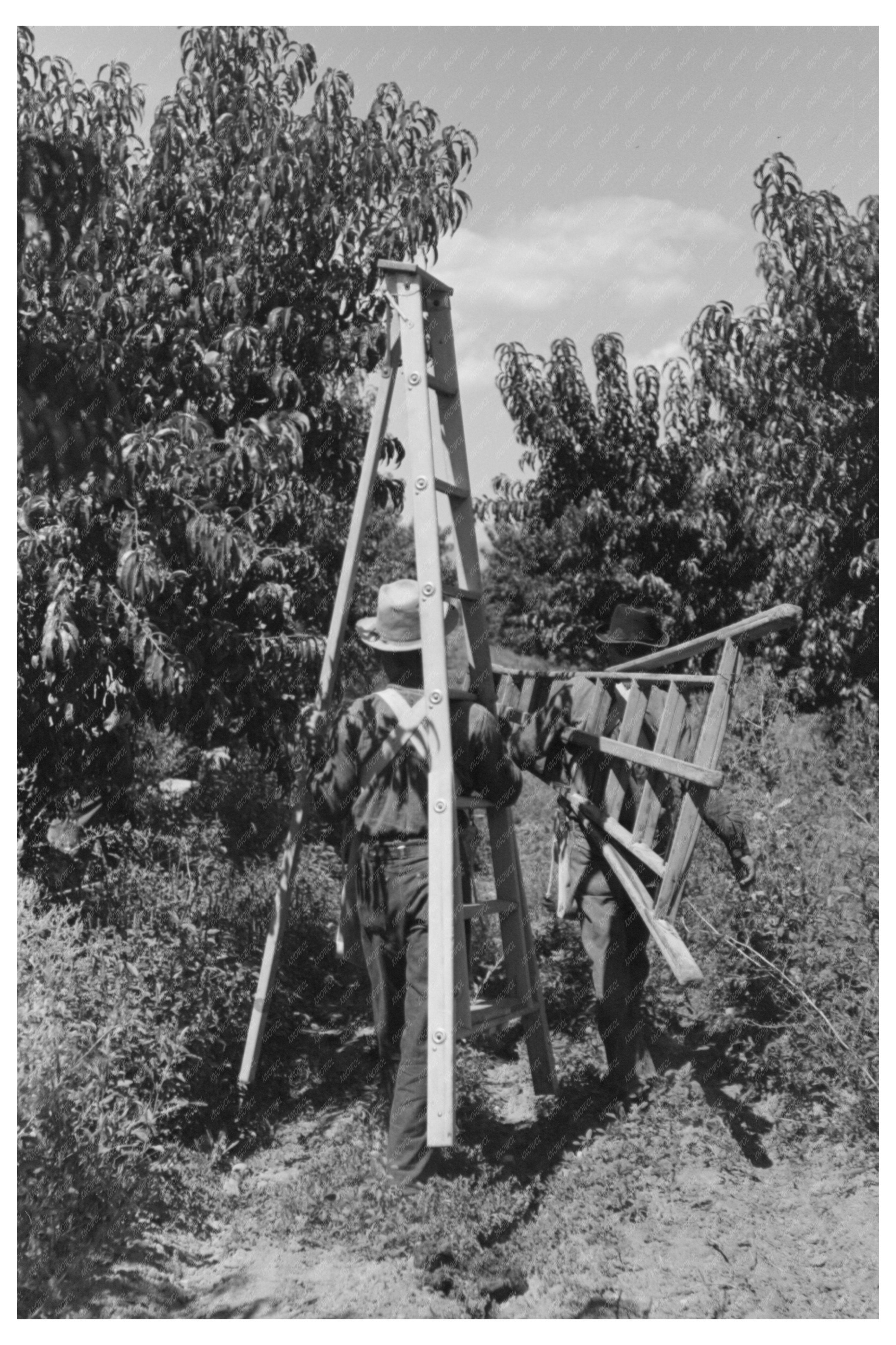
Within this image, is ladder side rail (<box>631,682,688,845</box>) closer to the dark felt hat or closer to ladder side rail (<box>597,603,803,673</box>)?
ladder side rail (<box>597,603,803,673</box>)

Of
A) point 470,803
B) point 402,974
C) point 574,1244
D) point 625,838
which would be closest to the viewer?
point 574,1244

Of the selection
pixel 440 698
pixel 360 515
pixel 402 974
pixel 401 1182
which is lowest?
pixel 401 1182

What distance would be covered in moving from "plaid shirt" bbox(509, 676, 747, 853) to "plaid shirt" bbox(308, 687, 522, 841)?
0.32 meters

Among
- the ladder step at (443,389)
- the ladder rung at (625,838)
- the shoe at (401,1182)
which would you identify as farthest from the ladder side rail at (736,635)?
the shoe at (401,1182)

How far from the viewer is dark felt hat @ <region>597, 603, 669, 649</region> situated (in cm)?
474

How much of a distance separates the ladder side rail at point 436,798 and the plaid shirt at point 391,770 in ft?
0.52

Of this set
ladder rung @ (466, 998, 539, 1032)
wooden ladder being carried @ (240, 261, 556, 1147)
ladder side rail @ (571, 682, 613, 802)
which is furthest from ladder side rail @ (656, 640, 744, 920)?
ladder rung @ (466, 998, 539, 1032)

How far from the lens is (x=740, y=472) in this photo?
9750mm

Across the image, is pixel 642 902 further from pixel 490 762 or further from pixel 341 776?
pixel 341 776

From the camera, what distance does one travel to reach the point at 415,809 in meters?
3.88

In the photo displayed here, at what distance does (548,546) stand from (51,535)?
786cm

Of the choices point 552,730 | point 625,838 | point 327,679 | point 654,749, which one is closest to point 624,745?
point 654,749

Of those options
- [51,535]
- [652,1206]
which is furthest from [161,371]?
[652,1206]

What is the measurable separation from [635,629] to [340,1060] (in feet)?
7.39
